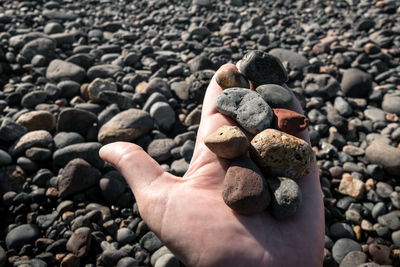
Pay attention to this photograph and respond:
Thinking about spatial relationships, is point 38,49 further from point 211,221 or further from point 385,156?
point 385,156

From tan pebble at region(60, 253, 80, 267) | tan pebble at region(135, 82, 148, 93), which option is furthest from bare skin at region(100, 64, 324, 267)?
tan pebble at region(135, 82, 148, 93)

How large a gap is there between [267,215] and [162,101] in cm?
199

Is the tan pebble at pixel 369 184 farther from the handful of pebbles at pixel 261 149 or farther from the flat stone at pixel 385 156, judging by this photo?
the handful of pebbles at pixel 261 149

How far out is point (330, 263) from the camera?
215 centimetres

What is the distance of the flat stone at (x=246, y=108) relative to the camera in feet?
6.76

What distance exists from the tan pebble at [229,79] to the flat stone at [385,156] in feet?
4.84

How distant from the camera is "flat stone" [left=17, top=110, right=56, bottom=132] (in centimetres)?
305

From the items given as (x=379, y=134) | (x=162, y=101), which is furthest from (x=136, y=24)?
(x=379, y=134)

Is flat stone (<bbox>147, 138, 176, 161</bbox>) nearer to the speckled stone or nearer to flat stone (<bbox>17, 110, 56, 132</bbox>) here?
flat stone (<bbox>17, 110, 56, 132</bbox>)

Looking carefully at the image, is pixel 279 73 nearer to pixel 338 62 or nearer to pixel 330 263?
pixel 330 263

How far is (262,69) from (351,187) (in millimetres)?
1295

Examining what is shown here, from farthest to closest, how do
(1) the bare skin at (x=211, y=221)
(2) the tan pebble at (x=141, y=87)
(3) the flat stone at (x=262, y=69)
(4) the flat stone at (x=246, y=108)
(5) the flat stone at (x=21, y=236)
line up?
(2) the tan pebble at (x=141, y=87) < (3) the flat stone at (x=262, y=69) < (5) the flat stone at (x=21, y=236) < (4) the flat stone at (x=246, y=108) < (1) the bare skin at (x=211, y=221)

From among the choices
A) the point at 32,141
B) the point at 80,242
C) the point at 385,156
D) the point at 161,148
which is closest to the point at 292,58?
the point at 385,156

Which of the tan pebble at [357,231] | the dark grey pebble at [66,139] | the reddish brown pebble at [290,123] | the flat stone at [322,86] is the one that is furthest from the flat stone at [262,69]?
the dark grey pebble at [66,139]
